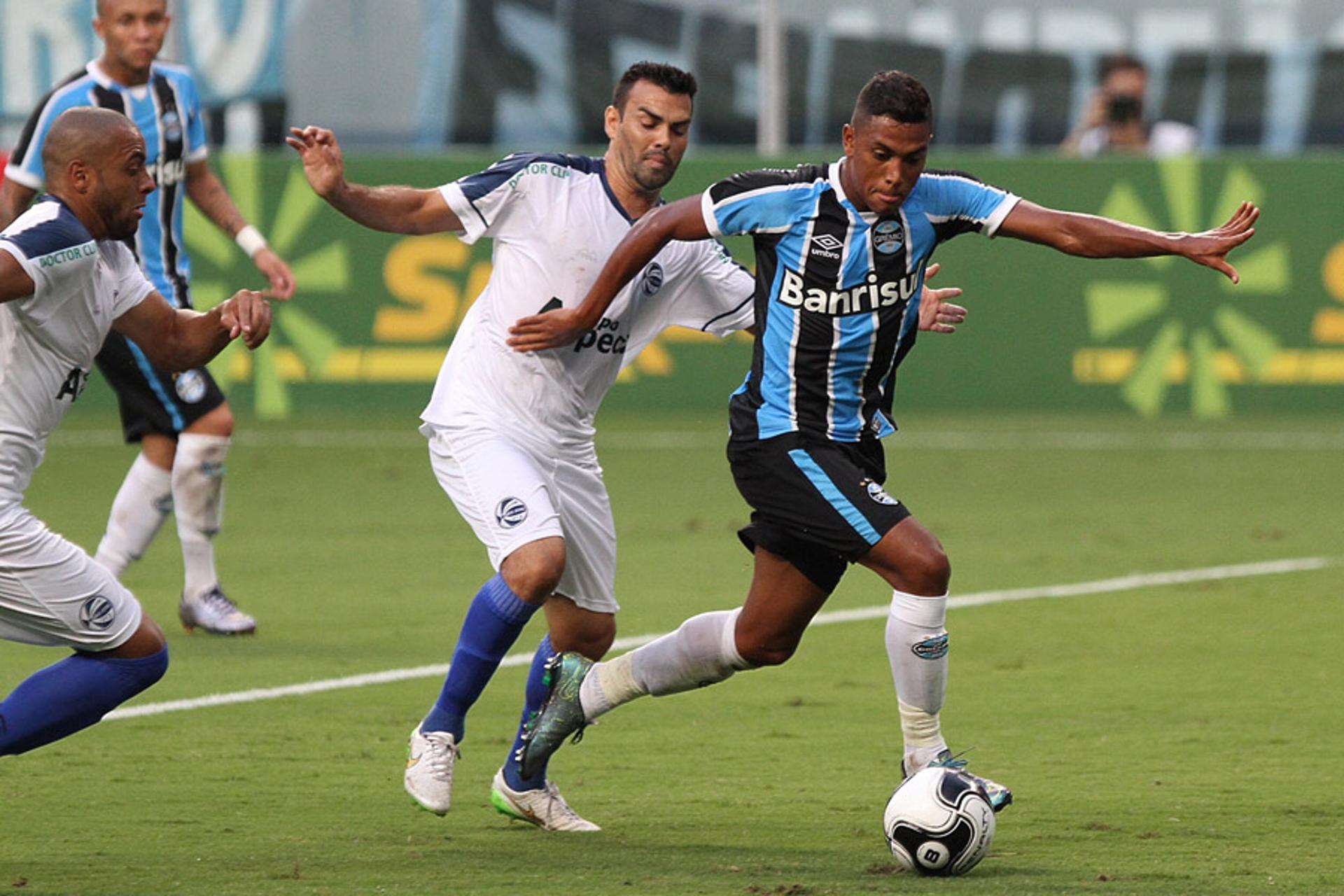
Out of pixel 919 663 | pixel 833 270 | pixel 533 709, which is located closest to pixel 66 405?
pixel 533 709

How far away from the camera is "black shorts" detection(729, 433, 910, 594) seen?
241 inches

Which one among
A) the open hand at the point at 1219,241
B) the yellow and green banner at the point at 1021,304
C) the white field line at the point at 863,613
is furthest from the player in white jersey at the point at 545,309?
the yellow and green banner at the point at 1021,304

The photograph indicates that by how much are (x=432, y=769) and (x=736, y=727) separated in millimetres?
1803

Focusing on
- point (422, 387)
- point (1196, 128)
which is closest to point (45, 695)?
point (422, 387)

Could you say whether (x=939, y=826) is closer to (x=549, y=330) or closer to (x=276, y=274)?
(x=549, y=330)

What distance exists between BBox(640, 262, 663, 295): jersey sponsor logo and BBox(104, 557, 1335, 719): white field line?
1881mm

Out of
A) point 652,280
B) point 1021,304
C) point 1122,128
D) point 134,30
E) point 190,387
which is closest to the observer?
point 652,280

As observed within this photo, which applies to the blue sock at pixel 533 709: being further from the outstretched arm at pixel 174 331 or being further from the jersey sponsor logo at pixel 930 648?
the outstretched arm at pixel 174 331

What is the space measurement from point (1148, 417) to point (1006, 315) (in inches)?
48.8

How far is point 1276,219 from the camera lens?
54.9 ft

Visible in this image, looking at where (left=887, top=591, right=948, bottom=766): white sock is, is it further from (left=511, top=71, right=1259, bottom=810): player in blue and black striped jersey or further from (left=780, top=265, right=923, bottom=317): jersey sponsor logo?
(left=780, top=265, right=923, bottom=317): jersey sponsor logo

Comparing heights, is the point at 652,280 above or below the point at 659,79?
below

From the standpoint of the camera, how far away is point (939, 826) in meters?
5.67

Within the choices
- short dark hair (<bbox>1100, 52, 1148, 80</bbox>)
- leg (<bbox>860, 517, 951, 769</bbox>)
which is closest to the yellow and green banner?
short dark hair (<bbox>1100, 52, 1148, 80</bbox>)
